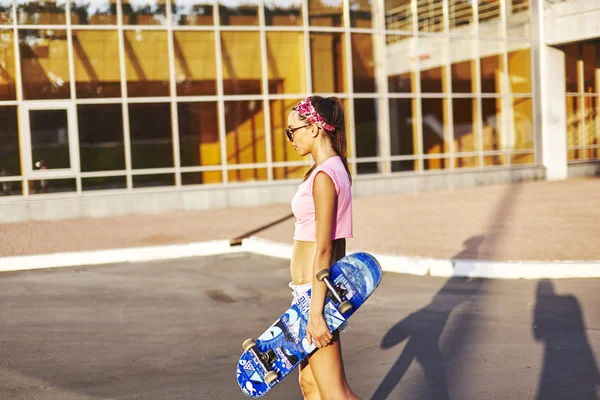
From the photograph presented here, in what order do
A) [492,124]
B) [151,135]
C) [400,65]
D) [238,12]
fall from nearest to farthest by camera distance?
[151,135]
[238,12]
[400,65]
[492,124]

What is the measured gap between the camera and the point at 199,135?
68.9ft

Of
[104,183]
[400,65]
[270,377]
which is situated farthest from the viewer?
[400,65]

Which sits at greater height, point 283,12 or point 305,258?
point 283,12

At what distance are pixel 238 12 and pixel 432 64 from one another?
22.1ft

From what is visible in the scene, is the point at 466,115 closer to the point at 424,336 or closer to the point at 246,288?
the point at 246,288

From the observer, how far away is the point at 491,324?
6801mm

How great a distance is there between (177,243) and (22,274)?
2857mm

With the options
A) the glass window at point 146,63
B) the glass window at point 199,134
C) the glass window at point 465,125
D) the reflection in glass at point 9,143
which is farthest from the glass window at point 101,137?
the glass window at point 465,125

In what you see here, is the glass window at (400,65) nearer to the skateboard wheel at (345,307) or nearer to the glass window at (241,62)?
the glass window at (241,62)

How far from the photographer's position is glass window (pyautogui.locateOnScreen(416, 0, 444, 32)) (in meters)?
24.5

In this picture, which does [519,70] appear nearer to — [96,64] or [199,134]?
[199,134]

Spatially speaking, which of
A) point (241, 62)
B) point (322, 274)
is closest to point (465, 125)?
point (241, 62)

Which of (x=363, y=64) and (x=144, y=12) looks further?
(x=363, y=64)

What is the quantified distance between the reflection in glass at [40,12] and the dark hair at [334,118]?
17.4m
